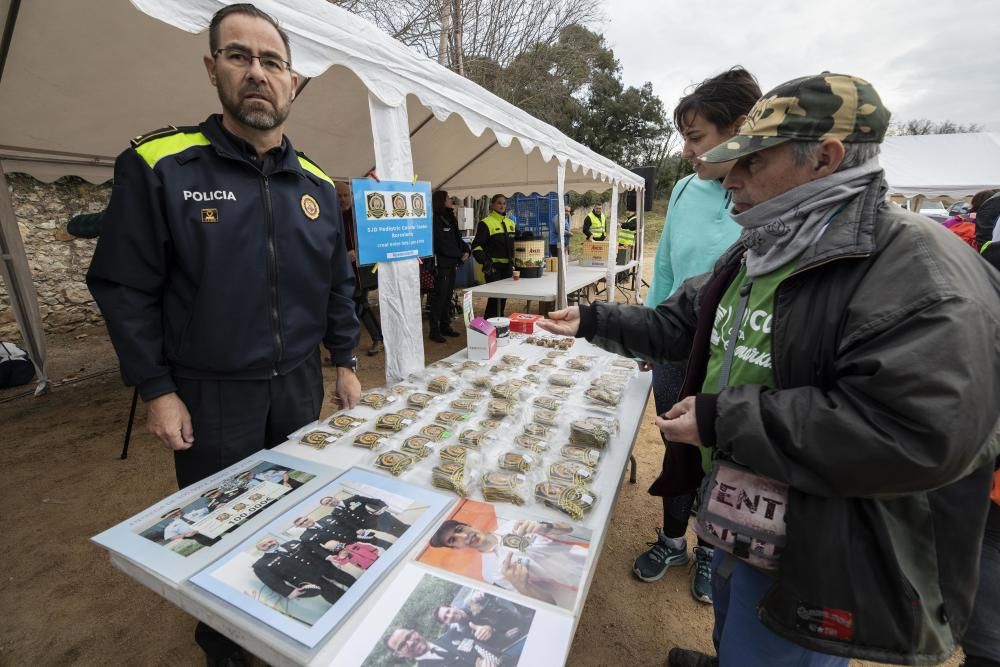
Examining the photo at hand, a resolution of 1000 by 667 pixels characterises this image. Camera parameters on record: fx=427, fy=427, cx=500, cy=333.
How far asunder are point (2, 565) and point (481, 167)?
6.53 meters

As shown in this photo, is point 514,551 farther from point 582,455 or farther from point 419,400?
point 419,400

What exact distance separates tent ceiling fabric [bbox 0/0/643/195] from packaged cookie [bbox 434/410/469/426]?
1.64m

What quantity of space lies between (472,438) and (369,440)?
36 centimetres

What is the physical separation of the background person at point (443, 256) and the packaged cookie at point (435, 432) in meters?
4.51

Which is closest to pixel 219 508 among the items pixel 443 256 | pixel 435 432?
pixel 435 432

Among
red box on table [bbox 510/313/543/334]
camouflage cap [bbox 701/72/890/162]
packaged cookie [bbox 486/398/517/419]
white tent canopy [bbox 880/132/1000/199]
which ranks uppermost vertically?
white tent canopy [bbox 880/132/1000/199]

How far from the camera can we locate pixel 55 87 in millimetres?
2977

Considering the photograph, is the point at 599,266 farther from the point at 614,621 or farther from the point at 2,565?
the point at 2,565

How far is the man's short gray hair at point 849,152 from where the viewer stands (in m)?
0.82

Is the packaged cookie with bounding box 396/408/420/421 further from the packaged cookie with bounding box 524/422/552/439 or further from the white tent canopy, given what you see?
the white tent canopy

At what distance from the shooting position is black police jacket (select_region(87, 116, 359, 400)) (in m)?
1.20

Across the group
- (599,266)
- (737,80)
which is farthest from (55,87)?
(599,266)

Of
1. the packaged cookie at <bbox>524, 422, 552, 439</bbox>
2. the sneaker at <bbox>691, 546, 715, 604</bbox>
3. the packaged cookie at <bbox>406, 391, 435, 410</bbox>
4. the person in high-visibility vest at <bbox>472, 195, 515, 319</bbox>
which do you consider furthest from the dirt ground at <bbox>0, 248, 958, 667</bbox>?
the person in high-visibility vest at <bbox>472, 195, 515, 319</bbox>

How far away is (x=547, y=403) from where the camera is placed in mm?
1828
